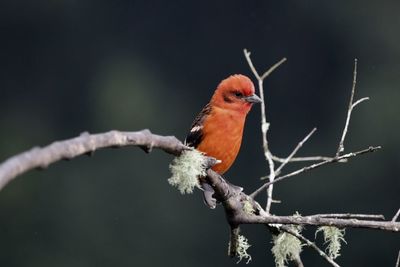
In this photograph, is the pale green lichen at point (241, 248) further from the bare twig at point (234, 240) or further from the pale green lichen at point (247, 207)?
the pale green lichen at point (247, 207)

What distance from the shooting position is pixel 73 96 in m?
29.5

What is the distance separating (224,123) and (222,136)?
0.29 feet

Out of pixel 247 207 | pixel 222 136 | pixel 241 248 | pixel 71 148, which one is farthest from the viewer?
pixel 222 136

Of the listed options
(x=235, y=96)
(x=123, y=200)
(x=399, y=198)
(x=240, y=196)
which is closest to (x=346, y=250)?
(x=399, y=198)

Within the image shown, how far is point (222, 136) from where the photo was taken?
6207 mm

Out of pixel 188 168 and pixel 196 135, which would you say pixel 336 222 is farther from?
pixel 196 135

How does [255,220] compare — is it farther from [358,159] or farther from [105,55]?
[105,55]

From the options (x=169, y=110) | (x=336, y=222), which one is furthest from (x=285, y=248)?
(x=169, y=110)

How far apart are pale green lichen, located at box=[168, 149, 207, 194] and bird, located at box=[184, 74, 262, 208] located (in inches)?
72.1

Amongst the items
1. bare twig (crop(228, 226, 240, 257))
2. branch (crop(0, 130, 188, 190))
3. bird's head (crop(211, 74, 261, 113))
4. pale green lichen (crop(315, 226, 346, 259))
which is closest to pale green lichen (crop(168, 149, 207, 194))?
branch (crop(0, 130, 188, 190))

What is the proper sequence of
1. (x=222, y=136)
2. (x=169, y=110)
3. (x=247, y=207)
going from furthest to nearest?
(x=169, y=110), (x=222, y=136), (x=247, y=207)

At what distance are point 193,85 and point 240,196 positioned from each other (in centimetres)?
2244

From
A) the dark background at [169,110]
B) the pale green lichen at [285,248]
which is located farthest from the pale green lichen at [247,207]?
the dark background at [169,110]

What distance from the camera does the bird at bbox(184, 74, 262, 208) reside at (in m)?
6.19
